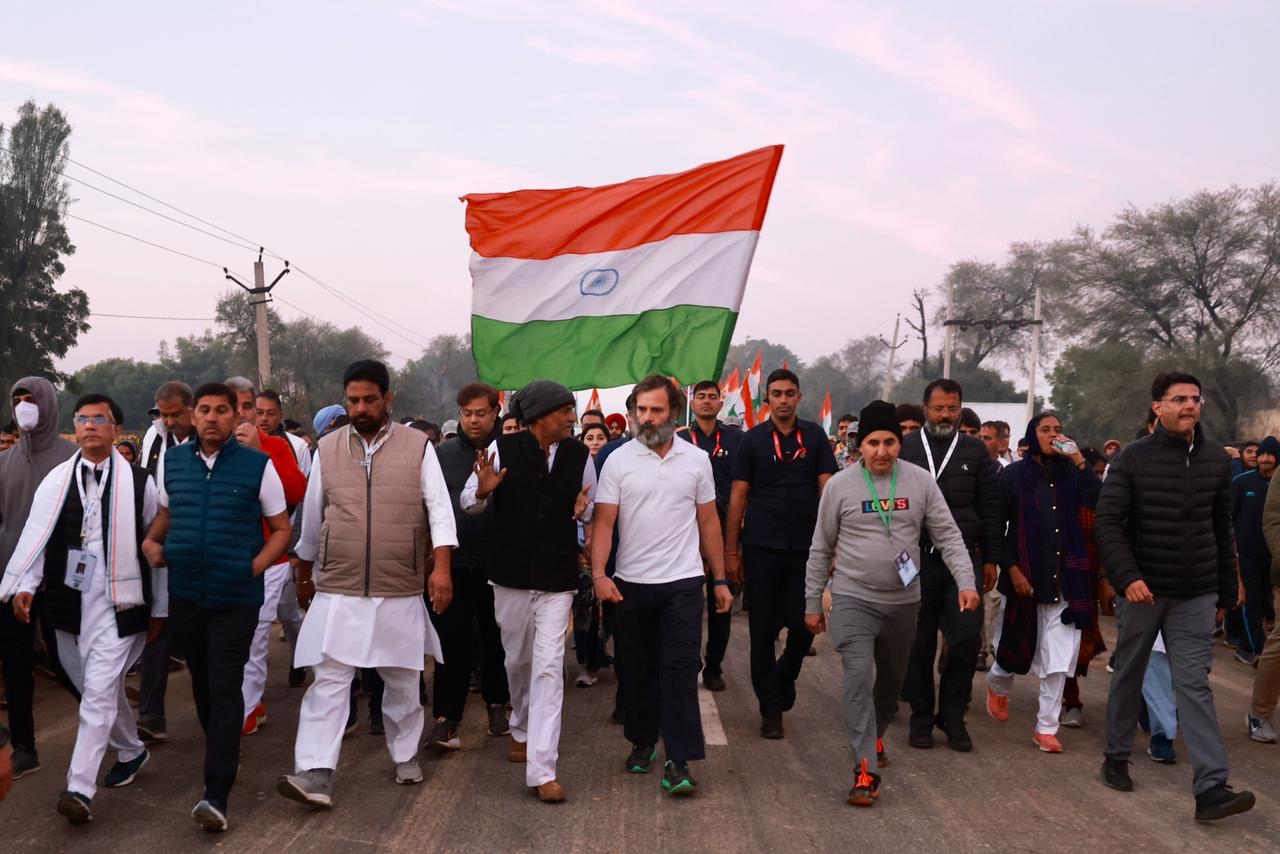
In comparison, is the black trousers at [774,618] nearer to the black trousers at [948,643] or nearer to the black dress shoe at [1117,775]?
the black trousers at [948,643]

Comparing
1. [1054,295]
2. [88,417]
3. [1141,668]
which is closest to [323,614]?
[88,417]

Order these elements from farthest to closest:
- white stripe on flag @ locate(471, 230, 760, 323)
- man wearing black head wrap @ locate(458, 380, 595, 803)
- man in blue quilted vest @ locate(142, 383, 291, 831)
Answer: white stripe on flag @ locate(471, 230, 760, 323) < man wearing black head wrap @ locate(458, 380, 595, 803) < man in blue quilted vest @ locate(142, 383, 291, 831)

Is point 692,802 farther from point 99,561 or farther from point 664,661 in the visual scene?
point 99,561

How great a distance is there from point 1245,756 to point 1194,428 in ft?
7.35

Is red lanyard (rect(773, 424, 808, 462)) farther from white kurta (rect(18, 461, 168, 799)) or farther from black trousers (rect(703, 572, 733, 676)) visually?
white kurta (rect(18, 461, 168, 799))

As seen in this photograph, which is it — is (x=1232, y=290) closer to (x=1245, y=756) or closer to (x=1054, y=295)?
(x=1054, y=295)

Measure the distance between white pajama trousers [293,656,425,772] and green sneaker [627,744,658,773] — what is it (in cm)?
116

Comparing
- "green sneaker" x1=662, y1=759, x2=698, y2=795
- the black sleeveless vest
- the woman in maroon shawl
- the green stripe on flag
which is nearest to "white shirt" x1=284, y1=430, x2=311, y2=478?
the green stripe on flag

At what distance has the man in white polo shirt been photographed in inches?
248

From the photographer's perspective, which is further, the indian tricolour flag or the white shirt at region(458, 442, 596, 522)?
the indian tricolour flag

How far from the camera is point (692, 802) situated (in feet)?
19.6

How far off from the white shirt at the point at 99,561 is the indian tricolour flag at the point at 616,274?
8.73 ft

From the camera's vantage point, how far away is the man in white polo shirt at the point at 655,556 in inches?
248

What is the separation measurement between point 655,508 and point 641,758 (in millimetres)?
1391
